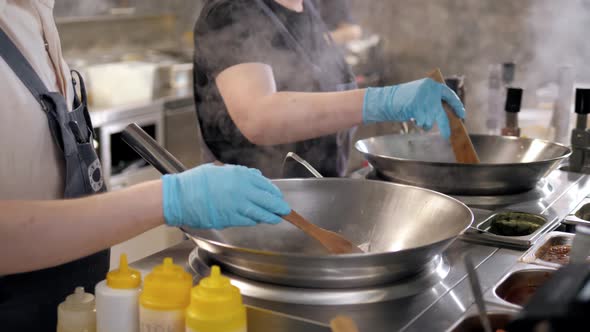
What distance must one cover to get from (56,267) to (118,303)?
0.43m

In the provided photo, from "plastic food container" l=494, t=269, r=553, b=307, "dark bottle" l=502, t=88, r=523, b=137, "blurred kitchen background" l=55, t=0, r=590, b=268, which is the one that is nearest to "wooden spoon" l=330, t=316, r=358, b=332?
"plastic food container" l=494, t=269, r=553, b=307

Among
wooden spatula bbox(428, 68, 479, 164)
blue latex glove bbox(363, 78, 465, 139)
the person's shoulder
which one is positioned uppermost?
the person's shoulder

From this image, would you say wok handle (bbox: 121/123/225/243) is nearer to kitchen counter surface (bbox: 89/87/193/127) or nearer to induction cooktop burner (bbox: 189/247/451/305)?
induction cooktop burner (bbox: 189/247/451/305)

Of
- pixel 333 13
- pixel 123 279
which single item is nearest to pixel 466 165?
pixel 123 279

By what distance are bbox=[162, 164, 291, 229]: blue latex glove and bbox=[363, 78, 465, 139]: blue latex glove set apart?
2.00 ft

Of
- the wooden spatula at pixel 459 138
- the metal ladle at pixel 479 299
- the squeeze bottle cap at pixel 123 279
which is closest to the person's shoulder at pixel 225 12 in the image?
the wooden spatula at pixel 459 138

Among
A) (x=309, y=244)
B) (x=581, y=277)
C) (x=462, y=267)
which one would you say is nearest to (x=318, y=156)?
(x=309, y=244)

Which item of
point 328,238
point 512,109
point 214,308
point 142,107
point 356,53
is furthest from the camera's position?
point 356,53

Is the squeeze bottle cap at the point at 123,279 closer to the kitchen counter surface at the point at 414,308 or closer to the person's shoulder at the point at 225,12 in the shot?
the kitchen counter surface at the point at 414,308

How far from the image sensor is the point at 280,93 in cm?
175

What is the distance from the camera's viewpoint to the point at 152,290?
3.30ft

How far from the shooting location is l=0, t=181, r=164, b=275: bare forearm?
3.38 feet

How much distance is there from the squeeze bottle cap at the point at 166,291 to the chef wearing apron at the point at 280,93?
79cm

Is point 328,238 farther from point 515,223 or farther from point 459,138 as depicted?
point 459,138
